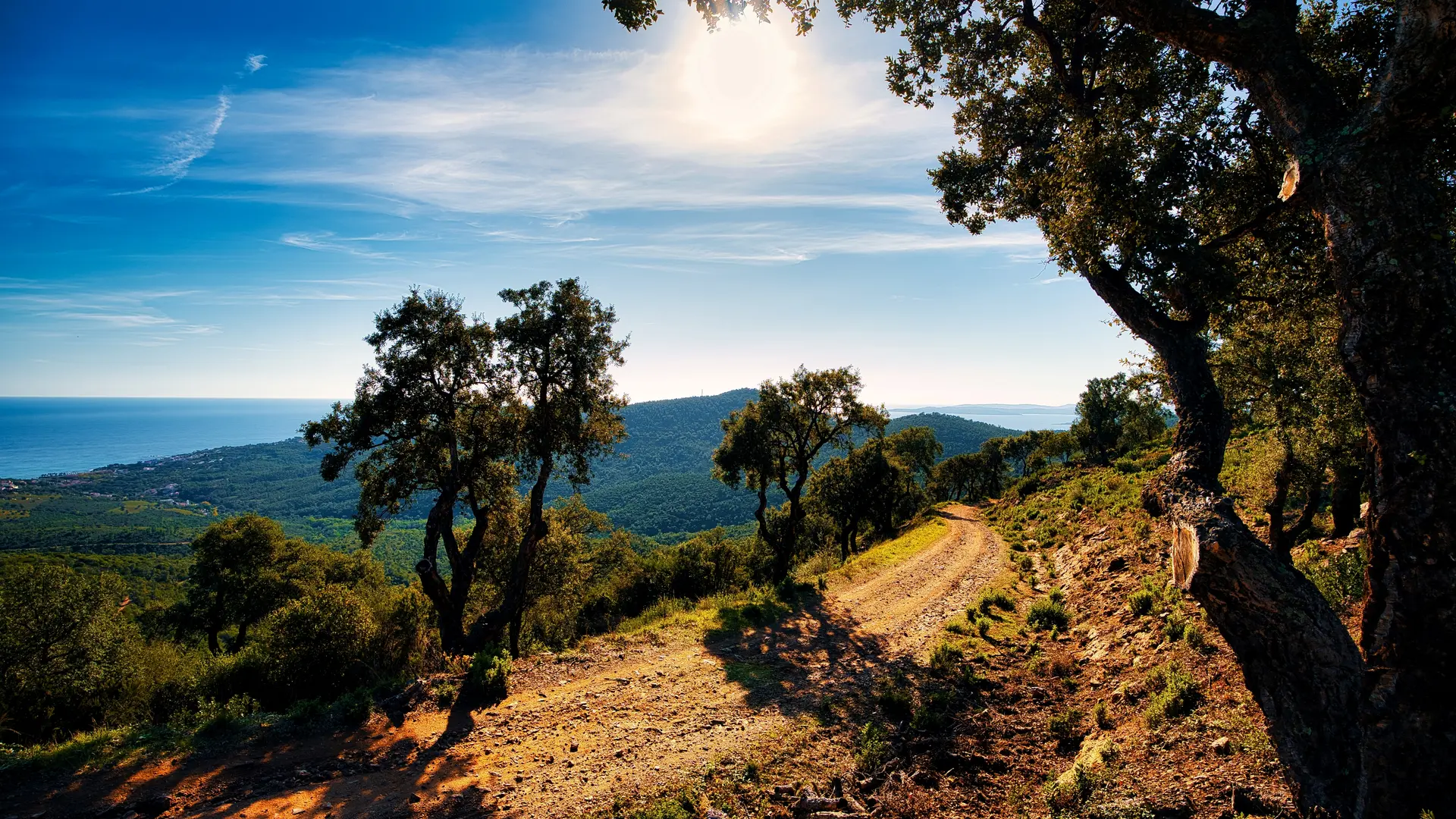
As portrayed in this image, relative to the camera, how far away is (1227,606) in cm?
516

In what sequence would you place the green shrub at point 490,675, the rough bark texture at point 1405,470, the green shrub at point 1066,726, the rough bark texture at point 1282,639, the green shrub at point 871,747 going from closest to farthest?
the rough bark texture at point 1405,470, the rough bark texture at point 1282,639, the green shrub at point 1066,726, the green shrub at point 871,747, the green shrub at point 490,675

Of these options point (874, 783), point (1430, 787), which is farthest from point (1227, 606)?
point (874, 783)

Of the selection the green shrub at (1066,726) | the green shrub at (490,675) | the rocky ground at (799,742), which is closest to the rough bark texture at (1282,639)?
the rocky ground at (799,742)

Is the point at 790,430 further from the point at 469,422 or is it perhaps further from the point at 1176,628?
the point at 1176,628

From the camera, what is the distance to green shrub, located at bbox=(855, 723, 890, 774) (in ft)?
29.6

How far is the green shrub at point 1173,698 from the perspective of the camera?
25.9 feet

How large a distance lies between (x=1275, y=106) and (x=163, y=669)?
36.7 m

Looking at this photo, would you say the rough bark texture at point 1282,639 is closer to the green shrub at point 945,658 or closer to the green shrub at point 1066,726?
the green shrub at point 1066,726

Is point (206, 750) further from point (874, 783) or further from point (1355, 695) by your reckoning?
point (1355, 695)

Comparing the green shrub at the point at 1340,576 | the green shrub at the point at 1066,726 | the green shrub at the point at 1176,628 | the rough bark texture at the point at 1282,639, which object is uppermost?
the rough bark texture at the point at 1282,639

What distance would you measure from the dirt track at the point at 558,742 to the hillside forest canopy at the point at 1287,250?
26.2 ft

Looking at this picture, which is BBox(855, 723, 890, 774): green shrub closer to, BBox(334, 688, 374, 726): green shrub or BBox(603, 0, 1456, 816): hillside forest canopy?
BBox(603, 0, 1456, 816): hillside forest canopy

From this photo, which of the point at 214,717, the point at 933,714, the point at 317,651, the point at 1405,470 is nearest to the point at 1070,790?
the point at 933,714

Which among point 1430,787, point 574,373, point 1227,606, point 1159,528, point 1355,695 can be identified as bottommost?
point 1159,528
